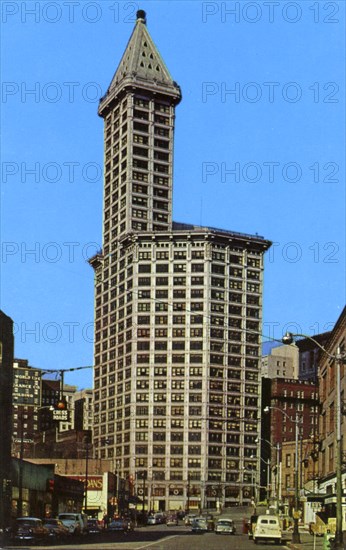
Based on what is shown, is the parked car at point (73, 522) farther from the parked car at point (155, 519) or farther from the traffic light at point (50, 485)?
the parked car at point (155, 519)

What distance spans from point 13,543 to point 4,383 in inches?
999

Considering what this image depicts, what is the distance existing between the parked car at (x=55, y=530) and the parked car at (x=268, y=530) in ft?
40.9

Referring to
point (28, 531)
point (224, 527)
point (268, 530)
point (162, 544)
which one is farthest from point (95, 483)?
point (28, 531)

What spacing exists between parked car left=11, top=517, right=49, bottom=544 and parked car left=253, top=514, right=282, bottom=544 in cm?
1589

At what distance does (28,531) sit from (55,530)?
7546 millimetres

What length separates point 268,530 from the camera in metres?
68.4

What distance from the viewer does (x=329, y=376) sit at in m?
91.4

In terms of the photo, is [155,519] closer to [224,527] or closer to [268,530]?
[224,527]

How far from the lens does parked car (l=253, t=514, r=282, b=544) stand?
6806 cm

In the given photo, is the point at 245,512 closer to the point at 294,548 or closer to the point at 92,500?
the point at 92,500

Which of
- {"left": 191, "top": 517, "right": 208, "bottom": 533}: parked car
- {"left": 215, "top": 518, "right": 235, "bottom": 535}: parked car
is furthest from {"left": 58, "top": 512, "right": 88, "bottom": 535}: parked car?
{"left": 191, "top": 517, "right": 208, "bottom": 533}: parked car

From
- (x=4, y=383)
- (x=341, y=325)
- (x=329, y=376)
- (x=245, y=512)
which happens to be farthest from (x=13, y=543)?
(x=245, y=512)

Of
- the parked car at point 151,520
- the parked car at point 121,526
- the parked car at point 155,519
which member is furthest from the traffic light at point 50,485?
the parked car at point 155,519

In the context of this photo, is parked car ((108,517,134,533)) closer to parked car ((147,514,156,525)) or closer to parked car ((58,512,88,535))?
parked car ((58,512,88,535))
